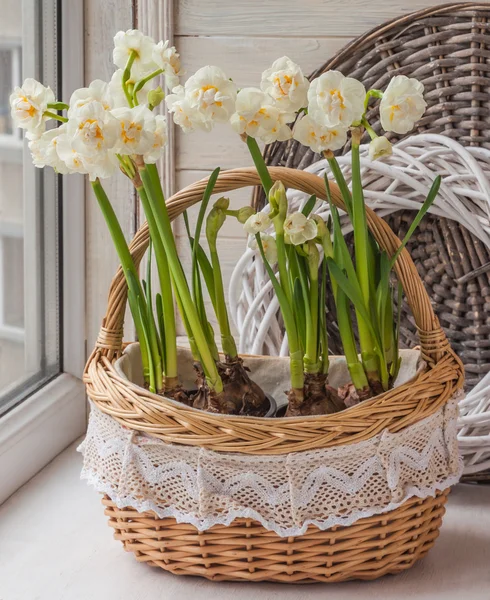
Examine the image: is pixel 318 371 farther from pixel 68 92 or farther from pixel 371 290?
pixel 68 92

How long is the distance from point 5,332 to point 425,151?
1.88 feet

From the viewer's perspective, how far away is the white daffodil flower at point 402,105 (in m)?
0.66

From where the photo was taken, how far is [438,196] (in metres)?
0.95

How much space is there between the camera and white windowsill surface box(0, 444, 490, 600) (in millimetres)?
758

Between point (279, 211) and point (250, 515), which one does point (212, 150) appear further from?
point (250, 515)

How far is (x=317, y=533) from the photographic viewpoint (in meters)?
0.72

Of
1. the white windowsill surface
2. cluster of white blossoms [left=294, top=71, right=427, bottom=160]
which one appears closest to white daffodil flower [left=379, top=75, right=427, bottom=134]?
cluster of white blossoms [left=294, top=71, right=427, bottom=160]

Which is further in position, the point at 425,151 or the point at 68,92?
the point at 68,92

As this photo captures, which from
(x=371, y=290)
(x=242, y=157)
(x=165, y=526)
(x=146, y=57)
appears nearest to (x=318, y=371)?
(x=371, y=290)

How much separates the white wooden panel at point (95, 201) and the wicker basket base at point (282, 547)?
50 centimetres

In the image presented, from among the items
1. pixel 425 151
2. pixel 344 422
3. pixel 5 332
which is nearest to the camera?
pixel 344 422

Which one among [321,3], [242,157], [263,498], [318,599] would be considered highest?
[321,3]

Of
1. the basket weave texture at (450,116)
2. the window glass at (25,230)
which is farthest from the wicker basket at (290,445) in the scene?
the window glass at (25,230)

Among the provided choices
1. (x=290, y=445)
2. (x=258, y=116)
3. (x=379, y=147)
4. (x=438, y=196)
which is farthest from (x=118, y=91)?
(x=438, y=196)
